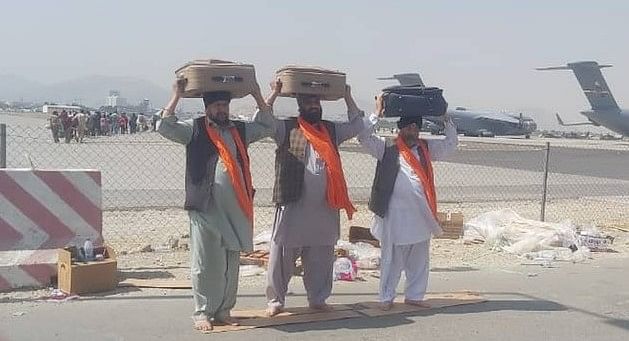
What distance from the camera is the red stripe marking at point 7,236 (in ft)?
23.6

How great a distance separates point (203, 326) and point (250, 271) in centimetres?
214

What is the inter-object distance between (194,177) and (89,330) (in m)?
1.35

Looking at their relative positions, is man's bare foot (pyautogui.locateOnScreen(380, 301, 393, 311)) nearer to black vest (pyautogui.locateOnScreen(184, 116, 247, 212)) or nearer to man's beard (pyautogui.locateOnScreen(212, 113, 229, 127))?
black vest (pyautogui.locateOnScreen(184, 116, 247, 212))

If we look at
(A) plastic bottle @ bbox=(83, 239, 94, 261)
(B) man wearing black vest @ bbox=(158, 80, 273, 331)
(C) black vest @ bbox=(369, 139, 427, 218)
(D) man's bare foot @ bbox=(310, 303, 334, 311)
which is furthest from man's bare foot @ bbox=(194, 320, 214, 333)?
(C) black vest @ bbox=(369, 139, 427, 218)

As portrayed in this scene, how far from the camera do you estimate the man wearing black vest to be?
5.84 m

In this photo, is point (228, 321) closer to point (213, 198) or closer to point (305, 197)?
point (213, 198)

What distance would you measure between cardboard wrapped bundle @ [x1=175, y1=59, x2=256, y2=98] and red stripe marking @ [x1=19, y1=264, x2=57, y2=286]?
7.66ft

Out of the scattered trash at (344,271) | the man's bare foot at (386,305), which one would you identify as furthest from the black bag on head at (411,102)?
the scattered trash at (344,271)

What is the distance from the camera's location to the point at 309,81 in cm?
623

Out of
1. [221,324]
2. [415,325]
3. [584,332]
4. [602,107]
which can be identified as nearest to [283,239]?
[221,324]

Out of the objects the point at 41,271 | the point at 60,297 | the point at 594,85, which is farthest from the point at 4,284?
the point at 594,85

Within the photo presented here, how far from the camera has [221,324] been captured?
602 cm

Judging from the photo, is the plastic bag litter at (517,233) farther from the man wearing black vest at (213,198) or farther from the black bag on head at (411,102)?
the man wearing black vest at (213,198)

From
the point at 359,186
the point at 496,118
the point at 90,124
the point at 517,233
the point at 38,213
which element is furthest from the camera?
the point at 496,118
